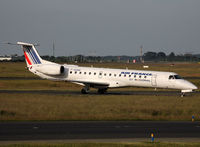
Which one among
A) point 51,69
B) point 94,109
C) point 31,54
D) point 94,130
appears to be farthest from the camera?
point 31,54

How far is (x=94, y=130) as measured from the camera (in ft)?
60.3

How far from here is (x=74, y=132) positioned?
17750 millimetres

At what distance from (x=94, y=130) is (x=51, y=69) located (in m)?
22.1

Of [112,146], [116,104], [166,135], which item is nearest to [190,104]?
[116,104]

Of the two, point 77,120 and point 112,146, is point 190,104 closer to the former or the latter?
point 77,120

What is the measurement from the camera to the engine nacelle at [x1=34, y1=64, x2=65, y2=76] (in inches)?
1551

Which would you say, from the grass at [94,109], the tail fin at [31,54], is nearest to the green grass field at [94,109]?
the grass at [94,109]

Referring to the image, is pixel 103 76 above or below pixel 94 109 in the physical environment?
above

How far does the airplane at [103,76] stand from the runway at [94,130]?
1512cm

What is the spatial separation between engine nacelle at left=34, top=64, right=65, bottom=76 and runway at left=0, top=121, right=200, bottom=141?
18.5 metres

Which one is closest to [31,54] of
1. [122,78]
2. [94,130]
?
[122,78]

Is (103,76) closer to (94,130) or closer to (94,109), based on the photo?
(94,109)

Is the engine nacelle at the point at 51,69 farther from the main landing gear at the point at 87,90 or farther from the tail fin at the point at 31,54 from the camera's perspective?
the main landing gear at the point at 87,90

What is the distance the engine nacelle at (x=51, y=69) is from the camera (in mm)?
39406
